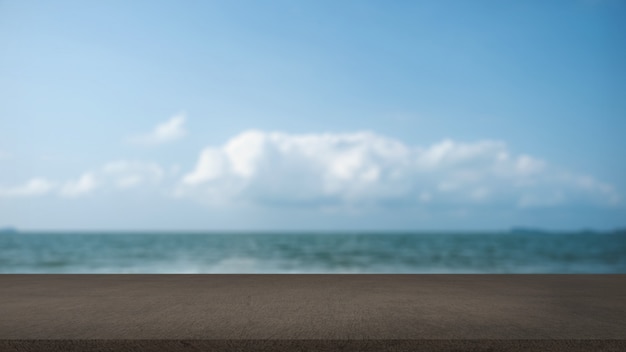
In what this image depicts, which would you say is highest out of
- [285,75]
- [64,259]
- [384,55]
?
[384,55]

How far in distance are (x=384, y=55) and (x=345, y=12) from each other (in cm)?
573

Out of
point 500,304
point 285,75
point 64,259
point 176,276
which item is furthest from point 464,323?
point 285,75

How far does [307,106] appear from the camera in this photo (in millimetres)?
50562

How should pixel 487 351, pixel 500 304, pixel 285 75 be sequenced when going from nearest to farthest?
1. pixel 487 351
2. pixel 500 304
3. pixel 285 75

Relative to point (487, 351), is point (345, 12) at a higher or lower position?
higher

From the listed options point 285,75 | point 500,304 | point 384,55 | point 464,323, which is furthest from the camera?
Answer: point 384,55

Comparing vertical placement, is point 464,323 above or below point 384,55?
below

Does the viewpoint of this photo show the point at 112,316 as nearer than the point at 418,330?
No

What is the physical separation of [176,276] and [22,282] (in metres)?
1.51

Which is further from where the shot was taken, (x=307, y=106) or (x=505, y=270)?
(x=307, y=106)

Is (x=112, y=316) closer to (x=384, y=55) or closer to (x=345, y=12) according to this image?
(x=345, y=12)

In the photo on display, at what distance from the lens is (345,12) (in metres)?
44.2

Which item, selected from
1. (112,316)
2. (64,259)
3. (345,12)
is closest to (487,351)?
(112,316)

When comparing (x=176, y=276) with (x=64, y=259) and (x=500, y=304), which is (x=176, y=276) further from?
(x=64, y=259)
